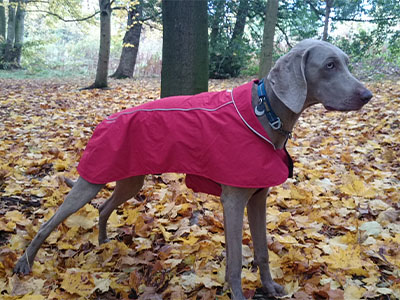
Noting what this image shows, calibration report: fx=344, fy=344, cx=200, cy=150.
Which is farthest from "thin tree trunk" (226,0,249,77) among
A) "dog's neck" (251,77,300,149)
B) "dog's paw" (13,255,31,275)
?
"dog's paw" (13,255,31,275)

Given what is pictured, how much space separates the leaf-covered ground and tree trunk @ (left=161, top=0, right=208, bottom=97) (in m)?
1.39

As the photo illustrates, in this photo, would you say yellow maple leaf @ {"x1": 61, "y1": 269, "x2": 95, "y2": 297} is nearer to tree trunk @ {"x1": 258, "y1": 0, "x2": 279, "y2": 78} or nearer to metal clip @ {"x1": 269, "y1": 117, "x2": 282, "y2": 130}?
metal clip @ {"x1": 269, "y1": 117, "x2": 282, "y2": 130}

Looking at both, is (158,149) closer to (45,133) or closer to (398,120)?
(45,133)

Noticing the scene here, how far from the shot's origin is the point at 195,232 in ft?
10.9

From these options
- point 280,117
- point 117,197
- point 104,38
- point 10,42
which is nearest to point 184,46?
point 117,197

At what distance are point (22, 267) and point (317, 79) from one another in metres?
2.62

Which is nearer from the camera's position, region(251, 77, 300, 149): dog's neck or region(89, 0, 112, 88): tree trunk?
region(251, 77, 300, 149): dog's neck

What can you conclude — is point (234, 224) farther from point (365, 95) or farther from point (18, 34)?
point (18, 34)

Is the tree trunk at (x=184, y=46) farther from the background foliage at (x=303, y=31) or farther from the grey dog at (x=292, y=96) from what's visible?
the background foliage at (x=303, y=31)

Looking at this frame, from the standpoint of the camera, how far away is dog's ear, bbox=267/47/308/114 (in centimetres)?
224

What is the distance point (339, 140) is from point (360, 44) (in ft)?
27.6

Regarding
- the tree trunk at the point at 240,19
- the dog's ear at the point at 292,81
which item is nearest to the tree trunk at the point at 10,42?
the tree trunk at the point at 240,19

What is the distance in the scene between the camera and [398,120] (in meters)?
6.38

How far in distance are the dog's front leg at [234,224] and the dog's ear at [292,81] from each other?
654 millimetres
